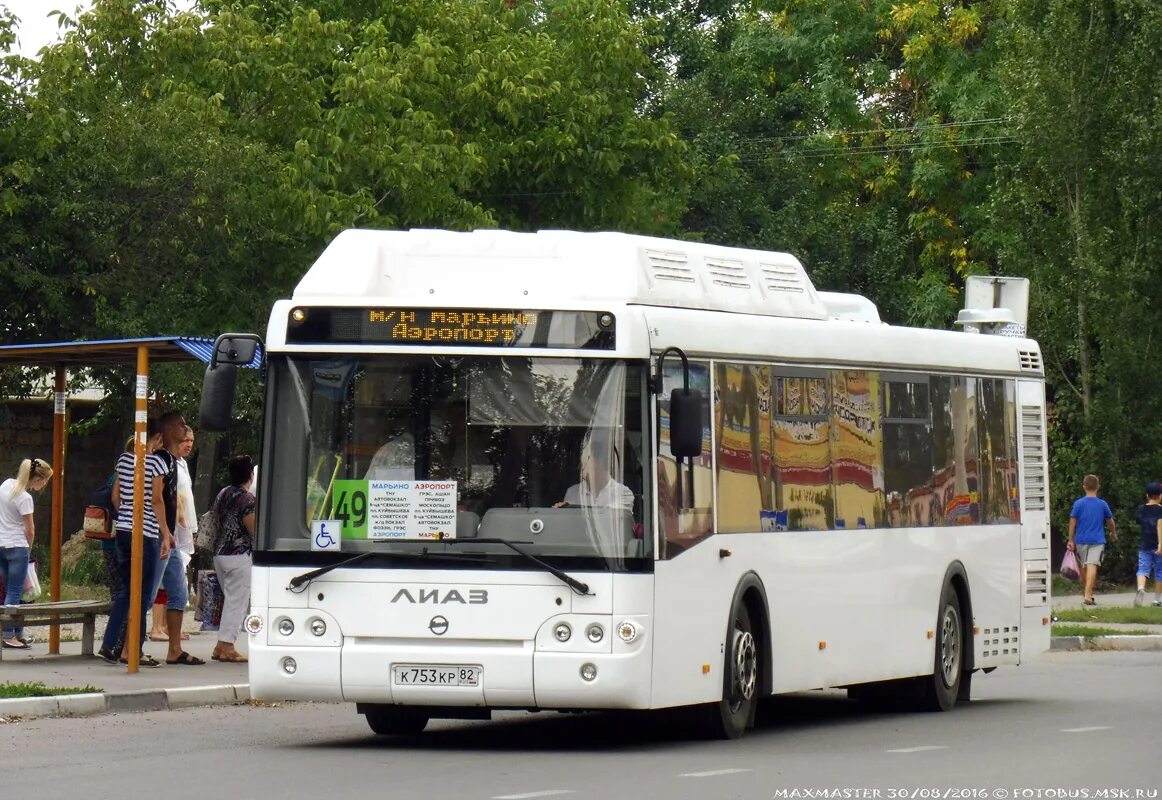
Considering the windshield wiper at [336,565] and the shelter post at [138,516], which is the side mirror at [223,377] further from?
the shelter post at [138,516]

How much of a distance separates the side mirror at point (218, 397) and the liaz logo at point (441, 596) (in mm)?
1375

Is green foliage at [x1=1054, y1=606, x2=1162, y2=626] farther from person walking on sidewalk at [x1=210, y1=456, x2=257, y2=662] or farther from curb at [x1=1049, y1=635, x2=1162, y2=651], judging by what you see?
person walking on sidewalk at [x1=210, y1=456, x2=257, y2=662]

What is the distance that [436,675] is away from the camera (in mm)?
12078

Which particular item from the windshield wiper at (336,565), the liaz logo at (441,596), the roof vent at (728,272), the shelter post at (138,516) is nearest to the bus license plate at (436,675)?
the liaz logo at (441,596)

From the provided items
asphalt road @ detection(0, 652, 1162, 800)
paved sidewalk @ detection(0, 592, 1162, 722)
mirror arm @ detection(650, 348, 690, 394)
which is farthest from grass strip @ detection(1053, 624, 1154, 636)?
mirror arm @ detection(650, 348, 690, 394)

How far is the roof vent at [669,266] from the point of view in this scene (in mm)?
12992

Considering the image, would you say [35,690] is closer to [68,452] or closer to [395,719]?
[395,719]

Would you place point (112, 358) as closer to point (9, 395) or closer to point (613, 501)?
point (613, 501)

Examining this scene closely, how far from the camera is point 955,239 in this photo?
47875 millimetres

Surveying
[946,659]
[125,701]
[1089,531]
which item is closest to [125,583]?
[125,701]

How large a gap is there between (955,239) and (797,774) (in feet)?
124

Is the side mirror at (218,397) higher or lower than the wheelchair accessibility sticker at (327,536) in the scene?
higher

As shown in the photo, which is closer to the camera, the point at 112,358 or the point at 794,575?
the point at 794,575

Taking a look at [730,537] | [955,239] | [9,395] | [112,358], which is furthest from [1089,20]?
[730,537]
